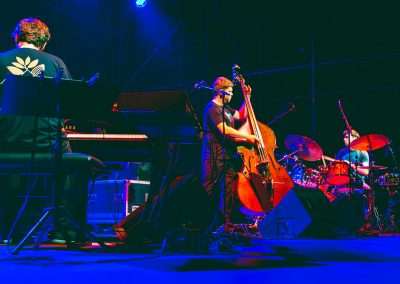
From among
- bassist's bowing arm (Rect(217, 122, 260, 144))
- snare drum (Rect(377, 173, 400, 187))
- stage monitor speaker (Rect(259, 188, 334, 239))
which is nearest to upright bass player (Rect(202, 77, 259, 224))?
bassist's bowing arm (Rect(217, 122, 260, 144))

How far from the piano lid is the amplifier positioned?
334 centimetres

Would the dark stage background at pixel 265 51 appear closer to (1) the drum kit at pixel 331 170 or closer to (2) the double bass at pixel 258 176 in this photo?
(1) the drum kit at pixel 331 170

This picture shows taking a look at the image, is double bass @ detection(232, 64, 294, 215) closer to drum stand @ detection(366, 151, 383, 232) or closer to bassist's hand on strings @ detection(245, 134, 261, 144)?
bassist's hand on strings @ detection(245, 134, 261, 144)

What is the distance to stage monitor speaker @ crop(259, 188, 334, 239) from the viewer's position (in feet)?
17.0

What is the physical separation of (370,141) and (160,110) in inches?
200

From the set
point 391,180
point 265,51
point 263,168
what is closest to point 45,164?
point 263,168

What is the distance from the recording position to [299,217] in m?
5.22

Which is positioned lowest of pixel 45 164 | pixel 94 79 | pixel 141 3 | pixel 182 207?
pixel 182 207

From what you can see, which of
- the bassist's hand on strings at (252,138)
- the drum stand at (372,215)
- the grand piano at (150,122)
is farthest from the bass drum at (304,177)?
the grand piano at (150,122)

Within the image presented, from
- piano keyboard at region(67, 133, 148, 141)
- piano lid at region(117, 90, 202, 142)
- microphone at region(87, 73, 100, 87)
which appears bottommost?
piano keyboard at region(67, 133, 148, 141)

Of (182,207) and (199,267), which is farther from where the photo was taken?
(182,207)

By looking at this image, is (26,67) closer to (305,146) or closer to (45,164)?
(45,164)

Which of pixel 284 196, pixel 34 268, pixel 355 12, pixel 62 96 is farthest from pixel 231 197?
pixel 355 12

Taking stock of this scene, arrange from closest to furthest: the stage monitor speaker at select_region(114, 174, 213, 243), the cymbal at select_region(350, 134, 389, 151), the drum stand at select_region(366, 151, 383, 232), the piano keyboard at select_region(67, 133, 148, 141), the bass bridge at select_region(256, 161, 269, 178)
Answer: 1. the stage monitor speaker at select_region(114, 174, 213, 243)
2. the piano keyboard at select_region(67, 133, 148, 141)
3. the bass bridge at select_region(256, 161, 269, 178)
4. the cymbal at select_region(350, 134, 389, 151)
5. the drum stand at select_region(366, 151, 383, 232)
